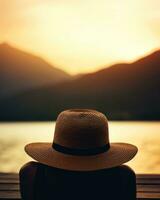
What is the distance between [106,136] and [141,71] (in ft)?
55.4

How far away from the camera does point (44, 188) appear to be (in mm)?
1344

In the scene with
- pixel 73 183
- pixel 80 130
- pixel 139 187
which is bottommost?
pixel 139 187

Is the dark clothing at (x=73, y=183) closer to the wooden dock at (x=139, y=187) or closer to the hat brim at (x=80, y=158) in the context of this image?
the hat brim at (x=80, y=158)

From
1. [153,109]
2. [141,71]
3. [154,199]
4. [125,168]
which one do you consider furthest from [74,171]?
[153,109]

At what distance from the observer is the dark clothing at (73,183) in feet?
4.39

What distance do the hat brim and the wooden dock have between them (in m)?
1.01

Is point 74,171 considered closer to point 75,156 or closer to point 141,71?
point 75,156

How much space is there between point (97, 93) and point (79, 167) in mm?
18307

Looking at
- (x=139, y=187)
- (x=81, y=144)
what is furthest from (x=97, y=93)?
(x=81, y=144)

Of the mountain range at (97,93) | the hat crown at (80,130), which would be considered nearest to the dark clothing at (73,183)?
the hat crown at (80,130)

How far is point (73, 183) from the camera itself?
4.42 ft

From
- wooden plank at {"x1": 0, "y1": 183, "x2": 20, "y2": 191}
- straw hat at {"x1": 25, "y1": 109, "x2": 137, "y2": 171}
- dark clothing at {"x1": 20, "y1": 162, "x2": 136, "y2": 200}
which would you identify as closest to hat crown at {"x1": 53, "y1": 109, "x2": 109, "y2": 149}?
straw hat at {"x1": 25, "y1": 109, "x2": 137, "y2": 171}

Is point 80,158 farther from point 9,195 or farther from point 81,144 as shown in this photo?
point 9,195

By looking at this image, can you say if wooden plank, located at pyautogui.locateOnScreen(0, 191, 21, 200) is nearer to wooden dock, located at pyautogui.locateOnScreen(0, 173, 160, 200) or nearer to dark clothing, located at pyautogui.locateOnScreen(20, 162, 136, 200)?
wooden dock, located at pyautogui.locateOnScreen(0, 173, 160, 200)
